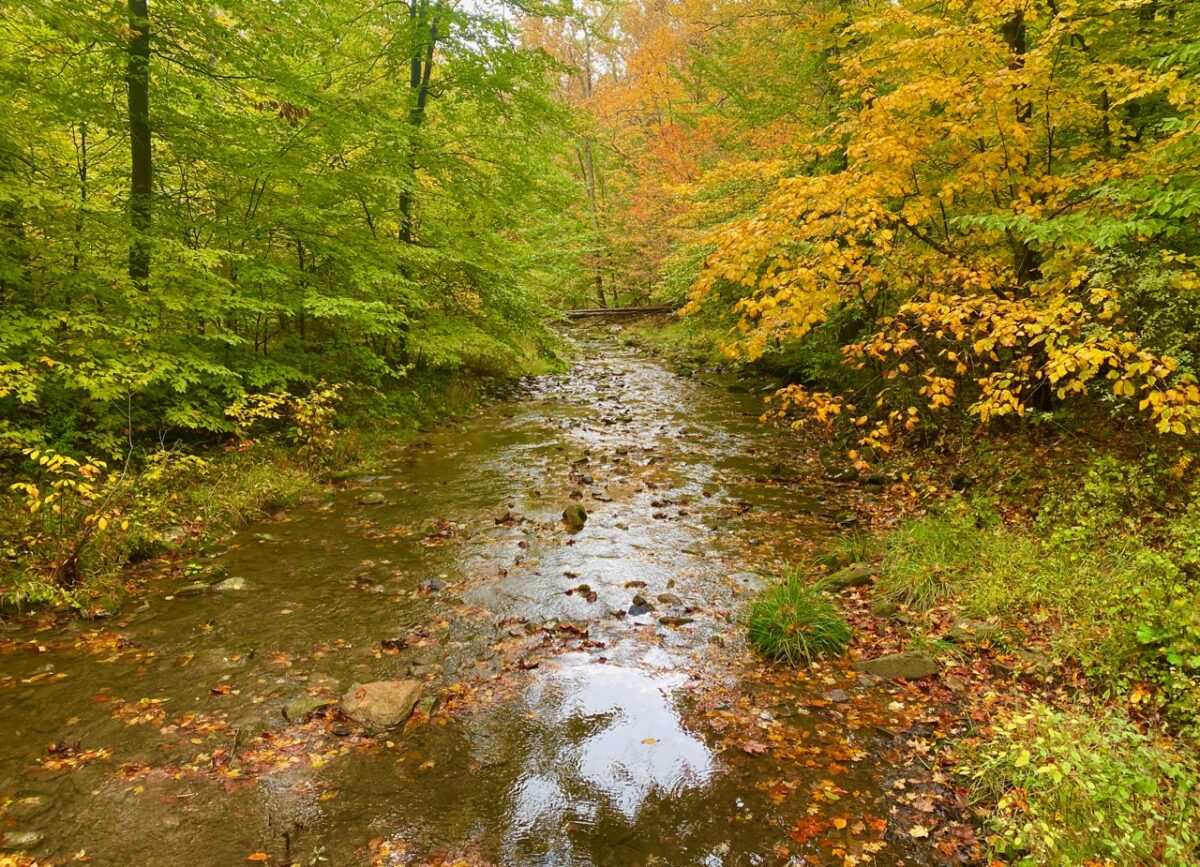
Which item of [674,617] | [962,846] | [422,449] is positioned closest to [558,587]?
[674,617]

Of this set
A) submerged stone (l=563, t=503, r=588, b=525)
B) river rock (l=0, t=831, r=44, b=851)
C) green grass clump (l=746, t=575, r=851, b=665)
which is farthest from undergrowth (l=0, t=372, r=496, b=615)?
green grass clump (l=746, t=575, r=851, b=665)

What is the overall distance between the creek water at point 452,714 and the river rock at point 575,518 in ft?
0.49

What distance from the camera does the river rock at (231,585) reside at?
620cm

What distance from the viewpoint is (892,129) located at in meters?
6.97

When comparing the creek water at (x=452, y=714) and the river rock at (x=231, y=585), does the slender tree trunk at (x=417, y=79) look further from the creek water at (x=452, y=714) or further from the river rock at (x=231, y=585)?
the river rock at (x=231, y=585)

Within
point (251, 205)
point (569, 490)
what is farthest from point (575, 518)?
point (251, 205)

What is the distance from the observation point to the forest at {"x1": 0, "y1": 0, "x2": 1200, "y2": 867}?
3.72 m

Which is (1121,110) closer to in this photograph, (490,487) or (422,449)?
(490,487)

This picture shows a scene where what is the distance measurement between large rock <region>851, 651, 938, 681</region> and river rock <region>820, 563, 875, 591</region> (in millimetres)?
1241

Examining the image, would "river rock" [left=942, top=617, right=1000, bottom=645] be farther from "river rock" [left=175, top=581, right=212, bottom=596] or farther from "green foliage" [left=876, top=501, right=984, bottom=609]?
"river rock" [left=175, top=581, right=212, bottom=596]

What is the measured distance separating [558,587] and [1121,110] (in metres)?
9.24

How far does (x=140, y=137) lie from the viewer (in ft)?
25.8

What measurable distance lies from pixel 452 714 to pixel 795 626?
120 inches

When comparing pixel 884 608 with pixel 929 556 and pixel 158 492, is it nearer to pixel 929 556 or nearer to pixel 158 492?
pixel 929 556
